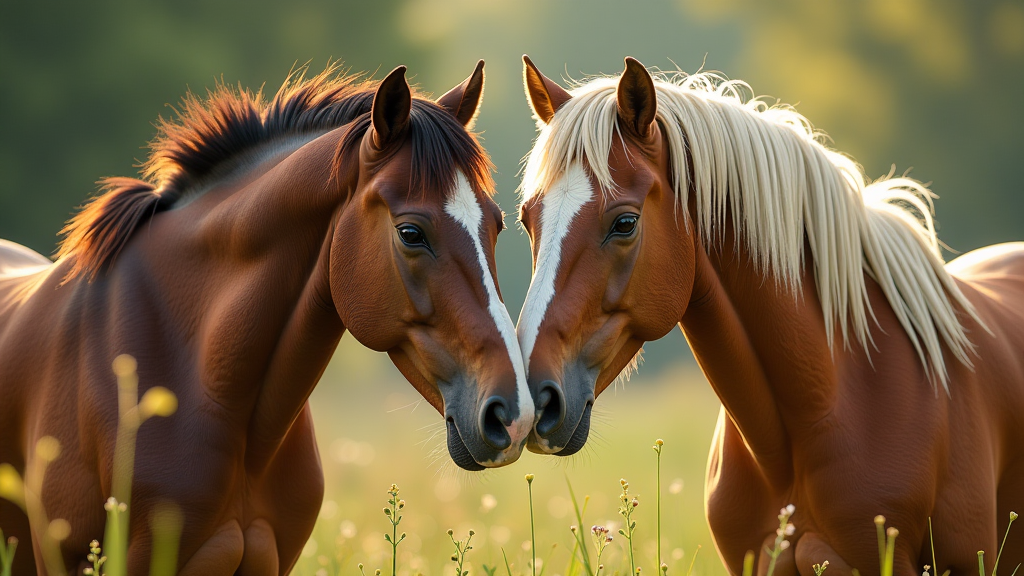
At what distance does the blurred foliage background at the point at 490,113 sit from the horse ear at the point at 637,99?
79 cm

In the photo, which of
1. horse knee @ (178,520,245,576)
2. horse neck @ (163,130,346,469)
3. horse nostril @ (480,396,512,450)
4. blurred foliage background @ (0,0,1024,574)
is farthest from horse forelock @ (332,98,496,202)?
horse knee @ (178,520,245,576)

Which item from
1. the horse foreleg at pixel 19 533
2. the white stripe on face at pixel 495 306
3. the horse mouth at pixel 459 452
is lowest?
the horse foreleg at pixel 19 533

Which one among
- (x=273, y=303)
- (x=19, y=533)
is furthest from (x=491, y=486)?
(x=273, y=303)

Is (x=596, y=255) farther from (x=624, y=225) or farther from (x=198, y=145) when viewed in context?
(x=198, y=145)

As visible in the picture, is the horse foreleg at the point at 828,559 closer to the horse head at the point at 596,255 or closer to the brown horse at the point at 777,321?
the brown horse at the point at 777,321

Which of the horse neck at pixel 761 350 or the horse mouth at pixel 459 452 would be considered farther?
the horse neck at pixel 761 350

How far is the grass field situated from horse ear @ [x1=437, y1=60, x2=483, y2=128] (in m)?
1.17

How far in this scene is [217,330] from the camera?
3090mm

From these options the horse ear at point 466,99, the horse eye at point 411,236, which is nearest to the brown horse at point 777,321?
the horse ear at point 466,99

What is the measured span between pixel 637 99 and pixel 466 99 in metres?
0.67

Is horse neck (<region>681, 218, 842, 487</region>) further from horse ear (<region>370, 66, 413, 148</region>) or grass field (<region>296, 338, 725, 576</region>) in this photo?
horse ear (<region>370, 66, 413, 148</region>)

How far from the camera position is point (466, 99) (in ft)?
11.0

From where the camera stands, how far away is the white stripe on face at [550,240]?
2852 millimetres

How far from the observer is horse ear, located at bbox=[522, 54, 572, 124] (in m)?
3.45
